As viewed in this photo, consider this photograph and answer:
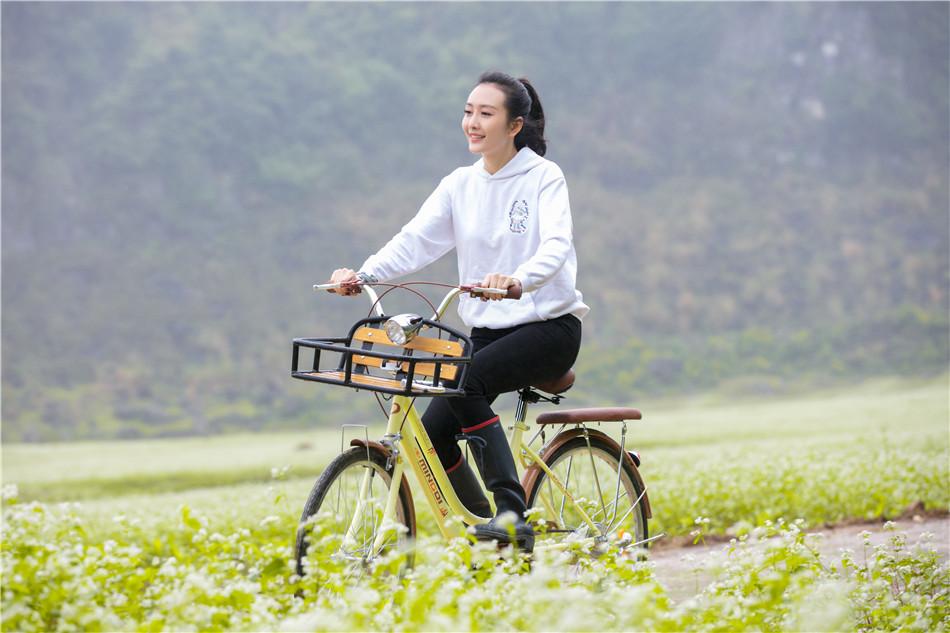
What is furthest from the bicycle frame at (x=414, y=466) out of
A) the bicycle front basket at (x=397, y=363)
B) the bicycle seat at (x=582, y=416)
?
the bicycle seat at (x=582, y=416)

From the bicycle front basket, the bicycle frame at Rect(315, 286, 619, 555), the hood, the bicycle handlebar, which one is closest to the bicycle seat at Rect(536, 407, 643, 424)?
the bicycle frame at Rect(315, 286, 619, 555)

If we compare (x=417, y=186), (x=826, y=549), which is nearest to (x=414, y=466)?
(x=826, y=549)

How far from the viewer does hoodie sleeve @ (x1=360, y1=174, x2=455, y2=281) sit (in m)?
4.62

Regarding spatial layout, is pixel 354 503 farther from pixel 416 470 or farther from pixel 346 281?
pixel 346 281

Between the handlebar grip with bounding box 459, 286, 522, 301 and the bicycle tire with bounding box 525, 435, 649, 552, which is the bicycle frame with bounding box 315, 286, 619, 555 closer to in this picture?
the handlebar grip with bounding box 459, 286, 522, 301

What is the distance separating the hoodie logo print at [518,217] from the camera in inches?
175

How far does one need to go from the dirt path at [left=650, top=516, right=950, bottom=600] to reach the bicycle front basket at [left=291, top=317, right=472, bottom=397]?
155 cm

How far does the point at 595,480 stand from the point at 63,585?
262 cm

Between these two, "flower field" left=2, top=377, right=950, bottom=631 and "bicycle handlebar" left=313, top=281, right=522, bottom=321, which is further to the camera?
"bicycle handlebar" left=313, top=281, right=522, bottom=321

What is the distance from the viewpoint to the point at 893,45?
60.8 metres

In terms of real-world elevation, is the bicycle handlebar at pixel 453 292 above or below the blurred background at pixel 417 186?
below

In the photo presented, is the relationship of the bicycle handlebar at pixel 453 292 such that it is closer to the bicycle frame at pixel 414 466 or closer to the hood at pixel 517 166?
the bicycle frame at pixel 414 466

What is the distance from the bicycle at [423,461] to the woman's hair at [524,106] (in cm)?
86

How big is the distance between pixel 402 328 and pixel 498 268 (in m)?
0.69
